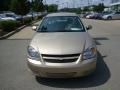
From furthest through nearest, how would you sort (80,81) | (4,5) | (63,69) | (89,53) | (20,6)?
(4,5) → (20,6) → (80,81) → (89,53) → (63,69)

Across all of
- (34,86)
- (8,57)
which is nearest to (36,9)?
(8,57)

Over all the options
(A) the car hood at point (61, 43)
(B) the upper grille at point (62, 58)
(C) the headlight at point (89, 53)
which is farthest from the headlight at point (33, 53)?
(C) the headlight at point (89, 53)

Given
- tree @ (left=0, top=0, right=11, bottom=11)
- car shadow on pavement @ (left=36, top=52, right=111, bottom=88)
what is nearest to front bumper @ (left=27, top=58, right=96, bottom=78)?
car shadow on pavement @ (left=36, top=52, right=111, bottom=88)

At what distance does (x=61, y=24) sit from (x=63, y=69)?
256 cm

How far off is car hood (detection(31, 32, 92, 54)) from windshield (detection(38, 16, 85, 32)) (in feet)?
1.72

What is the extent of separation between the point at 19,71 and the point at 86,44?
2.18m

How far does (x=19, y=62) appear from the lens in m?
8.20

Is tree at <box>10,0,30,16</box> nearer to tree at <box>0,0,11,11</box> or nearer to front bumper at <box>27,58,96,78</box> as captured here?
front bumper at <box>27,58,96,78</box>

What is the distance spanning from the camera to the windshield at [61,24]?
7592 millimetres

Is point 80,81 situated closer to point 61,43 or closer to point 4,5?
point 61,43

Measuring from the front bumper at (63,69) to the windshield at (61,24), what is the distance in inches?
76.1

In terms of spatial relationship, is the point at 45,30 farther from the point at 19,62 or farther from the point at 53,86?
the point at 53,86

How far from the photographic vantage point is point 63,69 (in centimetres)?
557

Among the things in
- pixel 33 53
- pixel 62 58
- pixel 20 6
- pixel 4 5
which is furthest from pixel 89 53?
pixel 4 5
